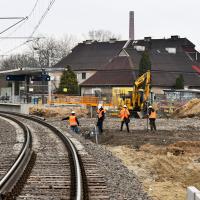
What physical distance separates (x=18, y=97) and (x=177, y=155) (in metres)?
37.6

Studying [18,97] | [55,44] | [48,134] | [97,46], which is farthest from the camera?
[55,44]

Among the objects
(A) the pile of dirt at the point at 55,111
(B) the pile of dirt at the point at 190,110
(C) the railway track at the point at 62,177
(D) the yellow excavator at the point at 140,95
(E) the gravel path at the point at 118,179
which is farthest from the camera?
(A) the pile of dirt at the point at 55,111

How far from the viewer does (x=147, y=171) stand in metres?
16.5

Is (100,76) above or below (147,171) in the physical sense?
above

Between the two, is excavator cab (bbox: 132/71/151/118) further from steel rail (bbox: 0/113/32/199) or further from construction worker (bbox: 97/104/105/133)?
steel rail (bbox: 0/113/32/199)

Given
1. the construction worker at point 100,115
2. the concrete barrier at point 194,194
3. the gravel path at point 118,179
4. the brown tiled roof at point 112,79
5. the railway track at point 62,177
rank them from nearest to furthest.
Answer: the concrete barrier at point 194,194 < the railway track at point 62,177 < the gravel path at point 118,179 < the construction worker at point 100,115 < the brown tiled roof at point 112,79

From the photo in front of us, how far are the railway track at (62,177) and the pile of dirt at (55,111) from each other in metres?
25.2

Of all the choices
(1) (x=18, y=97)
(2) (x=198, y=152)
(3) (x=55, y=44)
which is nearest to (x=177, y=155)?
(2) (x=198, y=152)

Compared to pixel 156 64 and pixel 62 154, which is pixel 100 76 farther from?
pixel 62 154

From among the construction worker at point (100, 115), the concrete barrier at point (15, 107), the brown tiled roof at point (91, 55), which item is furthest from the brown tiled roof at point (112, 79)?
the construction worker at point (100, 115)

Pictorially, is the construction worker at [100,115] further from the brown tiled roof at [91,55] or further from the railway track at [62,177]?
the brown tiled roof at [91,55]

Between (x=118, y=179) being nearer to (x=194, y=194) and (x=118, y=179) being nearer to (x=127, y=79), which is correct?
(x=194, y=194)

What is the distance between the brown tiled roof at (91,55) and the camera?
95562 millimetres

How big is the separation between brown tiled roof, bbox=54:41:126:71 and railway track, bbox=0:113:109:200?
74240 mm
